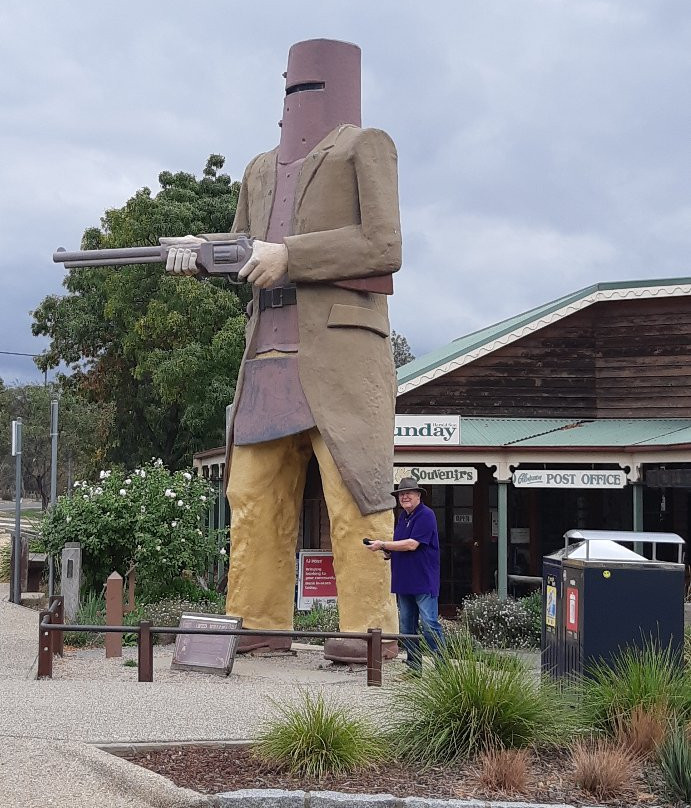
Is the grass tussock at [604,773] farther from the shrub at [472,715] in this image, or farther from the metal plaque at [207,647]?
the metal plaque at [207,647]

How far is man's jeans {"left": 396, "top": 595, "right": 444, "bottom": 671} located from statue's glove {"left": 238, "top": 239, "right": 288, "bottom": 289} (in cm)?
267

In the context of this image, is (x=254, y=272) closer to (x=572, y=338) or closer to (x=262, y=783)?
(x=262, y=783)

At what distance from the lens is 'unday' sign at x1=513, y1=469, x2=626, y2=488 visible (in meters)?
14.8

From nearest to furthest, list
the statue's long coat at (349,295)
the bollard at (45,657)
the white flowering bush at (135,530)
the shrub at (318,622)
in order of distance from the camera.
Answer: the bollard at (45,657) < the statue's long coat at (349,295) < the shrub at (318,622) < the white flowering bush at (135,530)

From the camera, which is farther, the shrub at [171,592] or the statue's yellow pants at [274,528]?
the shrub at [171,592]

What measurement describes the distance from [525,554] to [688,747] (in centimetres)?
1339

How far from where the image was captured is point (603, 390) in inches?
707

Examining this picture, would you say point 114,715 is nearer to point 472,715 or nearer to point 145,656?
point 145,656

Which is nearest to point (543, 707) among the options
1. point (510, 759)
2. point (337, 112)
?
point (510, 759)

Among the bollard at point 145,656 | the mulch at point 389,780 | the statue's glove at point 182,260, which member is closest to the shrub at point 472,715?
the mulch at point 389,780

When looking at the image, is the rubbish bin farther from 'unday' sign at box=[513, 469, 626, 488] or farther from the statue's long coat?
'unday' sign at box=[513, 469, 626, 488]

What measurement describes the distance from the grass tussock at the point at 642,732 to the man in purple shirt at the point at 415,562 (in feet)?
8.48

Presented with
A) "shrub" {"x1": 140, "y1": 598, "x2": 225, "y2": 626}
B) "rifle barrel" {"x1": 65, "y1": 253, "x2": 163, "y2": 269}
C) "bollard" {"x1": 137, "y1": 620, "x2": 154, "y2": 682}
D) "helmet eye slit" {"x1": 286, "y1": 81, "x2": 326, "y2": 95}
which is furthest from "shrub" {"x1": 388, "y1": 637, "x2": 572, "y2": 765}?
"shrub" {"x1": 140, "y1": 598, "x2": 225, "y2": 626}

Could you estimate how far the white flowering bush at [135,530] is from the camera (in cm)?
1355
